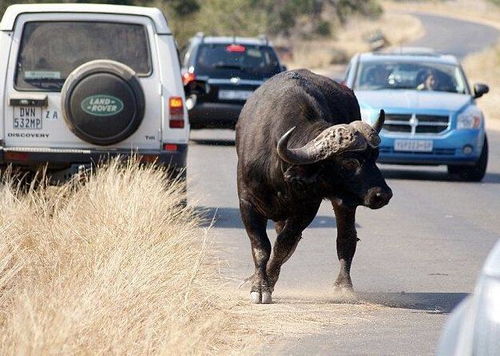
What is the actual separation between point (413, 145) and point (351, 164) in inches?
416

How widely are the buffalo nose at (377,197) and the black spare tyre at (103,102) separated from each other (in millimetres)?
4792

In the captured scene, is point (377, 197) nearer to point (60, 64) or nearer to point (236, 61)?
point (60, 64)

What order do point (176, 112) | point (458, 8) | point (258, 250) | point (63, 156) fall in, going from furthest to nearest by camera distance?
point (458, 8)
point (176, 112)
point (63, 156)
point (258, 250)

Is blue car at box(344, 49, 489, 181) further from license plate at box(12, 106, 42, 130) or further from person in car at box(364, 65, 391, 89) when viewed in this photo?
license plate at box(12, 106, 42, 130)

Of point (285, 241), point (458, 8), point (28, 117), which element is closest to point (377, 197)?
point (285, 241)

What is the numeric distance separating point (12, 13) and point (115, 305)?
Result: 6984 millimetres

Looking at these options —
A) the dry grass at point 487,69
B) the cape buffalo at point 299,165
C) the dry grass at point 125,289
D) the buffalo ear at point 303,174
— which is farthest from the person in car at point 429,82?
the dry grass at point 487,69

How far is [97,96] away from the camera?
1346 cm

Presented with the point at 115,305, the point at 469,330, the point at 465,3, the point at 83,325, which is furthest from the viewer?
the point at 465,3

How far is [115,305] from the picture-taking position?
24.5 feet

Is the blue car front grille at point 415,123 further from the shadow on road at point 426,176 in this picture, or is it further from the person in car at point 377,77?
the person in car at point 377,77

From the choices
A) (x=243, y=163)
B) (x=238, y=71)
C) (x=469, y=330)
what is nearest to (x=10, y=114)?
(x=243, y=163)

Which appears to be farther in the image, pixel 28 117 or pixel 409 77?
pixel 409 77

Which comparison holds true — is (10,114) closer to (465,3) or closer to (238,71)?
(238,71)
